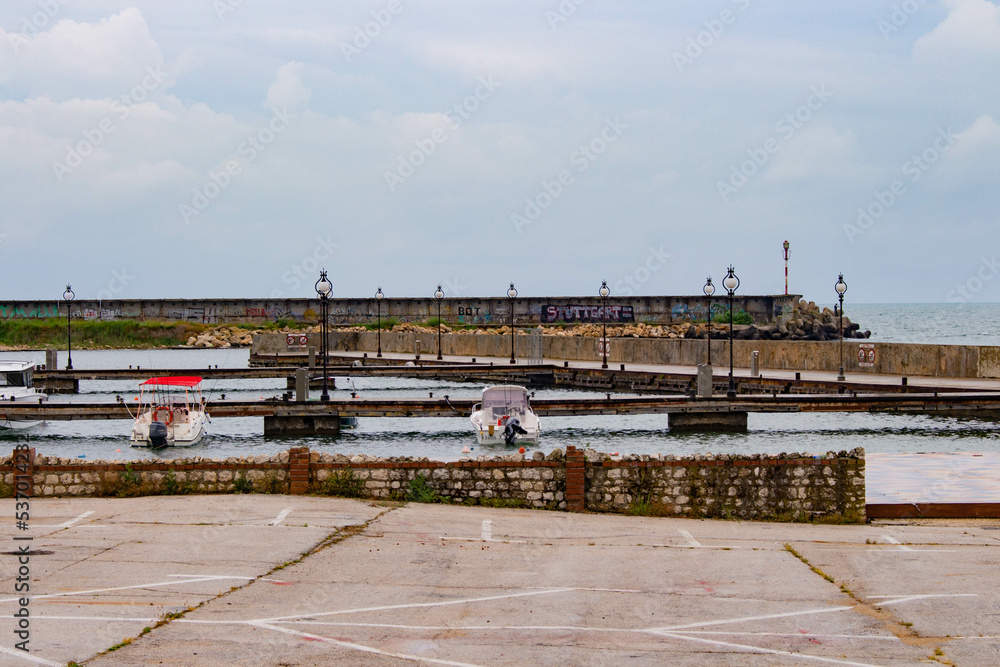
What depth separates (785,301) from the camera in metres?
104

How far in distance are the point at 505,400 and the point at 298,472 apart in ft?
Answer: 66.5

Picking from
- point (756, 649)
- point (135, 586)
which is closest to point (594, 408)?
point (135, 586)

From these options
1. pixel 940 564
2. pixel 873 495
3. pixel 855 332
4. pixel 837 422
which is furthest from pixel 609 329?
pixel 940 564

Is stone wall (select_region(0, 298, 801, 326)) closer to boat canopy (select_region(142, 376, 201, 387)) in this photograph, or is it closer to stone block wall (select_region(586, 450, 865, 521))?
boat canopy (select_region(142, 376, 201, 387))

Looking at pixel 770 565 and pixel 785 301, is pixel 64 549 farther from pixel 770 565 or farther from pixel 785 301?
pixel 785 301

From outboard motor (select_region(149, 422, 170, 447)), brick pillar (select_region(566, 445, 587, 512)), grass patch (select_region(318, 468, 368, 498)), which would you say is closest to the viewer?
brick pillar (select_region(566, 445, 587, 512))

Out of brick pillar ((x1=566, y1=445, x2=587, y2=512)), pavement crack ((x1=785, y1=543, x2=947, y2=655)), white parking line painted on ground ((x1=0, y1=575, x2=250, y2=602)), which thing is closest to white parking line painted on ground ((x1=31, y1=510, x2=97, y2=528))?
white parking line painted on ground ((x1=0, y1=575, x2=250, y2=602))

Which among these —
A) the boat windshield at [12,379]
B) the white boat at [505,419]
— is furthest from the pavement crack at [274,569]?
the boat windshield at [12,379]

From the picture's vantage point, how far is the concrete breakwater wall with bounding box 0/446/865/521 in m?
17.0

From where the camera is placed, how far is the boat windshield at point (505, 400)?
37625mm

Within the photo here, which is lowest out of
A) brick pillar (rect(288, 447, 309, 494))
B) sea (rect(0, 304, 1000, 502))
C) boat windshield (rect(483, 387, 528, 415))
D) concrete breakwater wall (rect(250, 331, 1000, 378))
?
sea (rect(0, 304, 1000, 502))

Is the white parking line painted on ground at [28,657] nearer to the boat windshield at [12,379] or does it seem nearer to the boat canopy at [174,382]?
the boat canopy at [174,382]

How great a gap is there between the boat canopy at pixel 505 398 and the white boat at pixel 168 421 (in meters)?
10.9

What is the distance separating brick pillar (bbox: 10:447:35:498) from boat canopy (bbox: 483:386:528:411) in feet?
70.5
